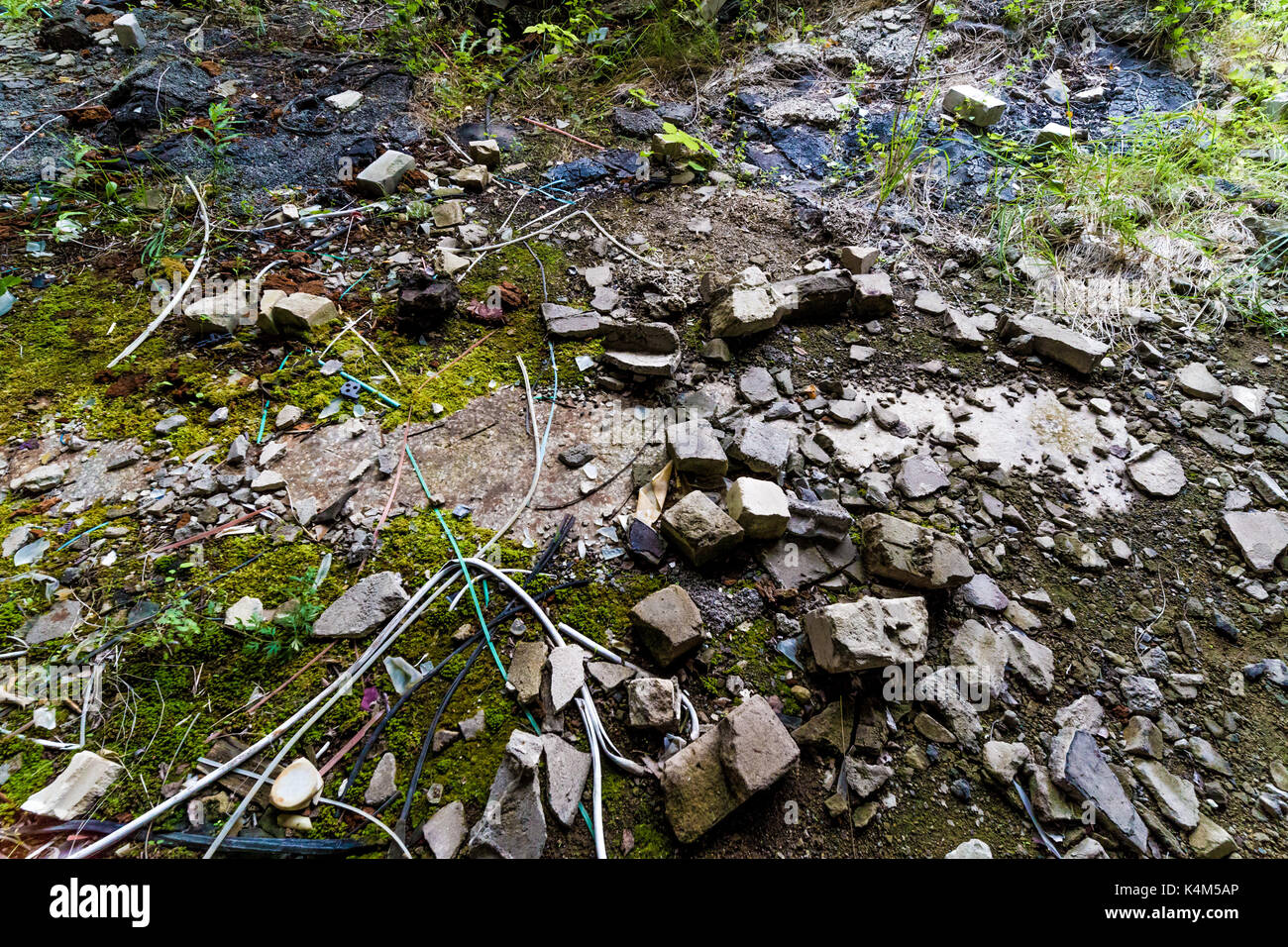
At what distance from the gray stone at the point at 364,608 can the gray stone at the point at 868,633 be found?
115 cm

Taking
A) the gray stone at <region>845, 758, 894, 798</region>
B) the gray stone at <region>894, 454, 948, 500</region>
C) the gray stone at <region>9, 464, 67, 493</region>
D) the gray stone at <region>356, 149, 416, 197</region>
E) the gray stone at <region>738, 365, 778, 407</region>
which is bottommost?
the gray stone at <region>9, 464, 67, 493</region>

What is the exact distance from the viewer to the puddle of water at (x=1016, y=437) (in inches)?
→ 80.6

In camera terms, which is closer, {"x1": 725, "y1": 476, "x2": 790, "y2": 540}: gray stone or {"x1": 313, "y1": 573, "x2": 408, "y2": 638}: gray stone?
{"x1": 313, "y1": 573, "x2": 408, "y2": 638}: gray stone

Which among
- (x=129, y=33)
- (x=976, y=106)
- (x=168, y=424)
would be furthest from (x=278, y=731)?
(x=129, y=33)

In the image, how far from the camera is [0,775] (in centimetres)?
131

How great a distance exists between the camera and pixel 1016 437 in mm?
2172

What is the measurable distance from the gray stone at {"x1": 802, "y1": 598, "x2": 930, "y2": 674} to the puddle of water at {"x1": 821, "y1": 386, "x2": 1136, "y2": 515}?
0.61m

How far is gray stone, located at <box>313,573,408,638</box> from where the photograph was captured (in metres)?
1.57

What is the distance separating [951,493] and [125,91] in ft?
15.8

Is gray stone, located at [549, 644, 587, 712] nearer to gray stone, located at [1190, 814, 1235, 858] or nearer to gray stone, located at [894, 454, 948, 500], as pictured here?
gray stone, located at [894, 454, 948, 500]

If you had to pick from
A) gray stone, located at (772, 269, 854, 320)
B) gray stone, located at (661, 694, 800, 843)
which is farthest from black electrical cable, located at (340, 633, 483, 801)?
gray stone, located at (772, 269, 854, 320)

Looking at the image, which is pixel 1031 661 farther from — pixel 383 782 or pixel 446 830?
pixel 383 782
